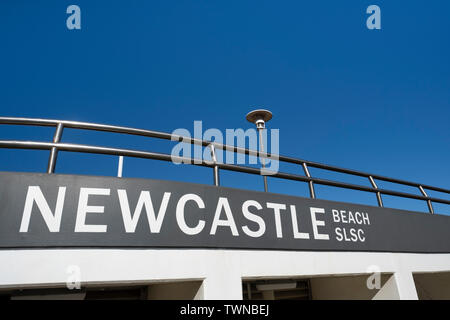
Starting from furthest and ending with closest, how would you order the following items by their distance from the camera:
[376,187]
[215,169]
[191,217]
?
[376,187], [215,169], [191,217]

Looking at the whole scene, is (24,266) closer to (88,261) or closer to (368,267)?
(88,261)

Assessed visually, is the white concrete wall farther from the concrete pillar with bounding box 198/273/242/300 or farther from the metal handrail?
the metal handrail

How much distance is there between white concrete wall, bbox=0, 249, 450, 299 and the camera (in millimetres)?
2053

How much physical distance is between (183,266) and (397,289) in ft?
10.4

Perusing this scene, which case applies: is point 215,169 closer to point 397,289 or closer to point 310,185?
point 310,185

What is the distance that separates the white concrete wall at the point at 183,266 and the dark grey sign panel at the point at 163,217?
8 centimetres

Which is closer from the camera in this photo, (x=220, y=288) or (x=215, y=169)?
(x=220, y=288)

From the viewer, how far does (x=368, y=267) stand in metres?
3.70

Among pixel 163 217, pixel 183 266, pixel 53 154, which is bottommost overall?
pixel 183 266

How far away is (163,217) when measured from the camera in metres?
2.66

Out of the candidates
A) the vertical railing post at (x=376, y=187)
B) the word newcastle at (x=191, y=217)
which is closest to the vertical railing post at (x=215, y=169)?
the word newcastle at (x=191, y=217)

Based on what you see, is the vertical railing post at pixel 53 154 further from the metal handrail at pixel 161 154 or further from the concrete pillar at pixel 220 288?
the concrete pillar at pixel 220 288

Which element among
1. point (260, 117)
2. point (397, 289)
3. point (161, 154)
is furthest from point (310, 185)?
point (260, 117)
